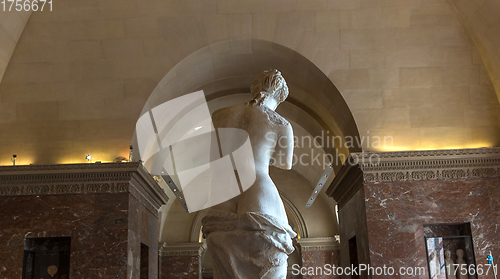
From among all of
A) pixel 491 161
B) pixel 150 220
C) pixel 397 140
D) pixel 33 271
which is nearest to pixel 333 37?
pixel 397 140

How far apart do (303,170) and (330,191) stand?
7.68 meters

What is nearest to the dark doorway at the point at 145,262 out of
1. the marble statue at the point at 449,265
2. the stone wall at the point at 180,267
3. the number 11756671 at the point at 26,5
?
the number 11756671 at the point at 26,5

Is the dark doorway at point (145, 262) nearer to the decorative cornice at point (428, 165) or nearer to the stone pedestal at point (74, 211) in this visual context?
the stone pedestal at point (74, 211)

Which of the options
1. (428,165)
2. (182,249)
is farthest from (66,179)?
(182,249)

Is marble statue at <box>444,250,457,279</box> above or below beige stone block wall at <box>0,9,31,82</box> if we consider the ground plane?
below

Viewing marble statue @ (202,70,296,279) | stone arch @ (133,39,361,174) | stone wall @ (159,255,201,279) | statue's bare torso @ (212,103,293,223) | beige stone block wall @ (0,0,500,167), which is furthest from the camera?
stone wall @ (159,255,201,279)

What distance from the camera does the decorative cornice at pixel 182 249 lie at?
54.9 feet

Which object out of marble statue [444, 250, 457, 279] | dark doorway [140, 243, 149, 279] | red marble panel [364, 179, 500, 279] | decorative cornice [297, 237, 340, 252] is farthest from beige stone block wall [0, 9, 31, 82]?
decorative cornice [297, 237, 340, 252]

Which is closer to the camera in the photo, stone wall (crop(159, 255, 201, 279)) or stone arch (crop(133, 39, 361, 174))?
stone arch (crop(133, 39, 361, 174))

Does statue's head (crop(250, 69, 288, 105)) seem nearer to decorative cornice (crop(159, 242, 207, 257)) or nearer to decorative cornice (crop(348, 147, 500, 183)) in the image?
decorative cornice (crop(348, 147, 500, 183))

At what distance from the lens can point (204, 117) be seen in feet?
42.5

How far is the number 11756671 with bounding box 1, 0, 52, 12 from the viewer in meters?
8.04

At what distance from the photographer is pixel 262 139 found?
384cm

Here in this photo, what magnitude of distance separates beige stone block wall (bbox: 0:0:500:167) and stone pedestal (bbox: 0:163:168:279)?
0.61 meters
